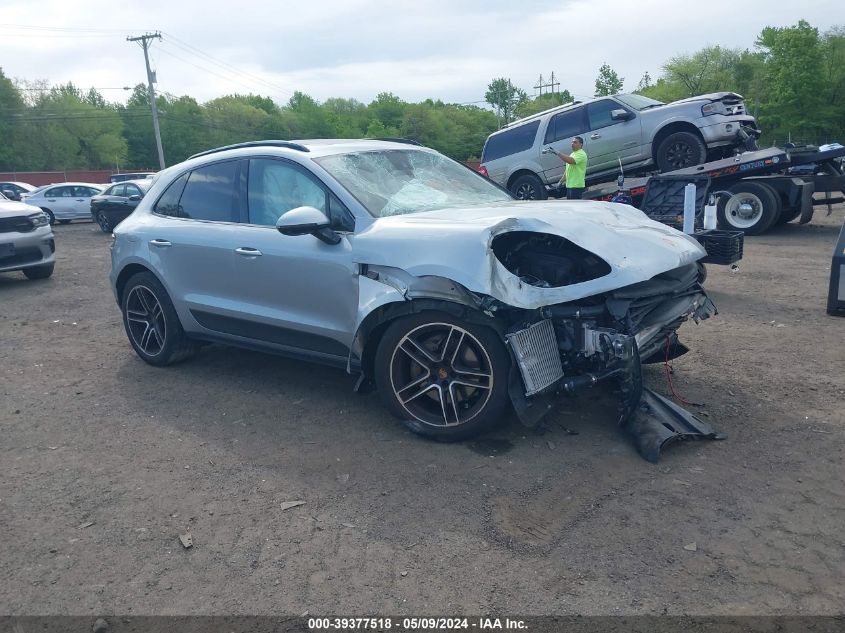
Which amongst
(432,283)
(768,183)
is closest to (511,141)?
(768,183)

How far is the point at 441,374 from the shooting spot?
162 inches

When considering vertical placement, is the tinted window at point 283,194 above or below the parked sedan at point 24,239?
above

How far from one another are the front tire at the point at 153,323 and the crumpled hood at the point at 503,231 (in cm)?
215

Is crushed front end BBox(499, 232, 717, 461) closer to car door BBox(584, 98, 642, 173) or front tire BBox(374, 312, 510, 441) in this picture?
front tire BBox(374, 312, 510, 441)

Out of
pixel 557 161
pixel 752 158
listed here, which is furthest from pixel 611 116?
pixel 752 158

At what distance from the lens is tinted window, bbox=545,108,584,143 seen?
13.7 metres

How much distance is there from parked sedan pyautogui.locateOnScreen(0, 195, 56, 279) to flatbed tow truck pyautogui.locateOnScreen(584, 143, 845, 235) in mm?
9162

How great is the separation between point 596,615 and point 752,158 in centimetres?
1075

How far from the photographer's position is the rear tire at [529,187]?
14.4 metres

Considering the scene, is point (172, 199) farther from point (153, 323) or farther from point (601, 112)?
point (601, 112)

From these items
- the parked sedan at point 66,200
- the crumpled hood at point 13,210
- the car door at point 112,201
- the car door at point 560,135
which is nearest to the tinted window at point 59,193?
the parked sedan at point 66,200

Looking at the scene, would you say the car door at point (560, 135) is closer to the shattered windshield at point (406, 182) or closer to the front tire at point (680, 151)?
the front tire at point (680, 151)

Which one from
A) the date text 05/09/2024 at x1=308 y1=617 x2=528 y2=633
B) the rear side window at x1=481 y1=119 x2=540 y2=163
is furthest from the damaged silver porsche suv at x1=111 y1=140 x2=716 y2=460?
the rear side window at x1=481 y1=119 x2=540 y2=163

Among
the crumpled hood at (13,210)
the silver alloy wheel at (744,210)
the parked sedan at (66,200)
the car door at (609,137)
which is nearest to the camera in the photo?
the crumpled hood at (13,210)
